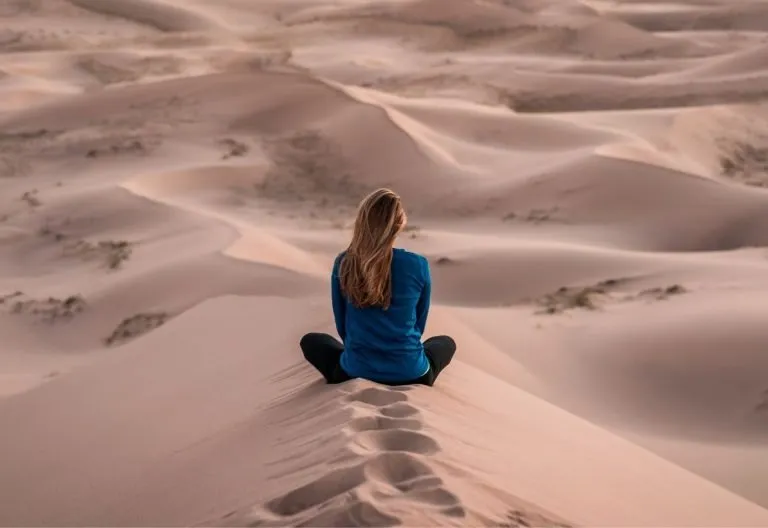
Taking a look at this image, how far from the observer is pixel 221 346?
15.6 ft

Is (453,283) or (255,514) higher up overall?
(255,514)

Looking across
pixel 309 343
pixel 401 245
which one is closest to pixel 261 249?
pixel 401 245

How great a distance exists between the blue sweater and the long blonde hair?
6cm

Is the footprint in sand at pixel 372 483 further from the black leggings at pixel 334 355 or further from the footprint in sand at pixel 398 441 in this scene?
the black leggings at pixel 334 355

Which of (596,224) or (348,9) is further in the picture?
(348,9)

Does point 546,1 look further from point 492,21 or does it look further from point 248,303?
point 248,303

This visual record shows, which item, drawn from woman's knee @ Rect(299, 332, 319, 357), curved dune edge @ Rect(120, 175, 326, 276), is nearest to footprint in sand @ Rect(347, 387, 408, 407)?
woman's knee @ Rect(299, 332, 319, 357)

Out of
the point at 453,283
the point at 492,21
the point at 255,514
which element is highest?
the point at 492,21

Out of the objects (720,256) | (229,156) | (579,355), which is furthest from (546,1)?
(579,355)

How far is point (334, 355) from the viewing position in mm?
3734

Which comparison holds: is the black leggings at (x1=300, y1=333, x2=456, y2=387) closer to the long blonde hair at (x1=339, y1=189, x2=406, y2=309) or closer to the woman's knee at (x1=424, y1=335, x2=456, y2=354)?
the woman's knee at (x1=424, y1=335, x2=456, y2=354)

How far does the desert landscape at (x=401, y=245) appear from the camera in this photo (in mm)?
3084

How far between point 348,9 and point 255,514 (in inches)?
708

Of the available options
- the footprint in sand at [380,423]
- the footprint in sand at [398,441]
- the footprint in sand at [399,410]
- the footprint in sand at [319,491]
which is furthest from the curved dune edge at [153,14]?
the footprint in sand at [319,491]
